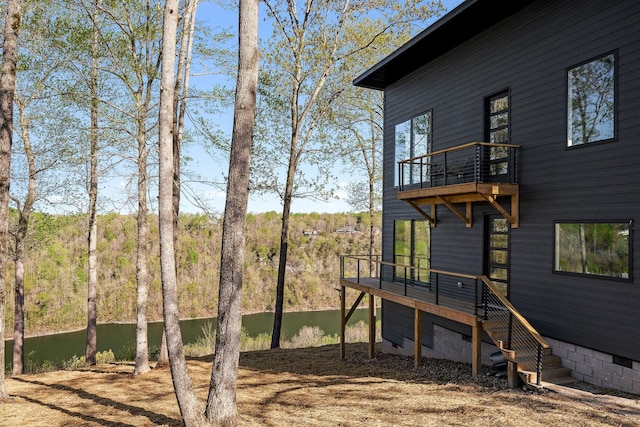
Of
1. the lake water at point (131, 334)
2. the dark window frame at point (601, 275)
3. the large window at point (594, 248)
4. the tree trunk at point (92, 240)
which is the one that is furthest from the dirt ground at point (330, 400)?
the lake water at point (131, 334)

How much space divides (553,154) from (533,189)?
73cm

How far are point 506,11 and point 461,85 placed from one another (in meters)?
1.88

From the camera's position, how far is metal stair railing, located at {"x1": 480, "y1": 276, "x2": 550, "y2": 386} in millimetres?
7184

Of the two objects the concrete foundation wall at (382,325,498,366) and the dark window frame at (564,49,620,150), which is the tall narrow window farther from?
the concrete foundation wall at (382,325,498,366)

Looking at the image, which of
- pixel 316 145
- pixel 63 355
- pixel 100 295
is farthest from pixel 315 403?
pixel 100 295

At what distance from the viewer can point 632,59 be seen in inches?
266

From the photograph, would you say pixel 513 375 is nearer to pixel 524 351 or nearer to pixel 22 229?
pixel 524 351

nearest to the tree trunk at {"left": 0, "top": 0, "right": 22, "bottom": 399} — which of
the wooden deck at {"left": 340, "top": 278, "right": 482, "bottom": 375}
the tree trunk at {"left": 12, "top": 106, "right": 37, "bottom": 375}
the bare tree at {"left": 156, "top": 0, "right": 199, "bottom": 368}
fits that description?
the bare tree at {"left": 156, "top": 0, "right": 199, "bottom": 368}

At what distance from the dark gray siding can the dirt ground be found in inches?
55.7

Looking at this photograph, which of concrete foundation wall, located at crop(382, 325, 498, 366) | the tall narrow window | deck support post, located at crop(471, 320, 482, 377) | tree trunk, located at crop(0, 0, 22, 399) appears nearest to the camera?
tree trunk, located at crop(0, 0, 22, 399)

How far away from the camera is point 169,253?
5.94 meters

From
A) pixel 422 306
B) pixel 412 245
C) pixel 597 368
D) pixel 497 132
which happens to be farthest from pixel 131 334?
pixel 597 368

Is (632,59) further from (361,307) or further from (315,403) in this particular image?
(361,307)

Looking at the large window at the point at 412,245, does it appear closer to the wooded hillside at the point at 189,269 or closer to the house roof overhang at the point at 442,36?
the house roof overhang at the point at 442,36
